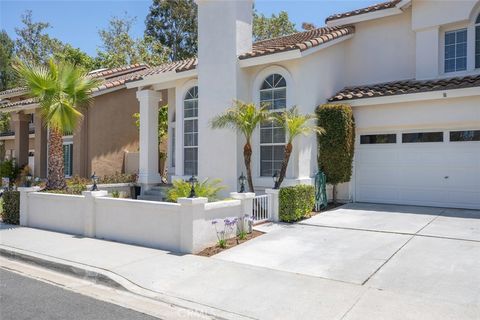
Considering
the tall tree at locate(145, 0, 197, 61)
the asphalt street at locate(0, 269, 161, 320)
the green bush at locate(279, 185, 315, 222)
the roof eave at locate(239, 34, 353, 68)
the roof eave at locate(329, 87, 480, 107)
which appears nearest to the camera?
the asphalt street at locate(0, 269, 161, 320)

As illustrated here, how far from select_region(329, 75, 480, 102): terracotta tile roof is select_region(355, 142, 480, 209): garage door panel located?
1639mm

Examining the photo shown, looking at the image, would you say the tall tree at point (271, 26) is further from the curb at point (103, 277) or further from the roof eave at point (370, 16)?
the curb at point (103, 277)

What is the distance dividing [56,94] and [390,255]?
10000 mm

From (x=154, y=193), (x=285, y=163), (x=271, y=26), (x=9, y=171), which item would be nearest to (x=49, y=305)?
(x=285, y=163)

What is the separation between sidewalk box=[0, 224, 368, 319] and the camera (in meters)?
5.32

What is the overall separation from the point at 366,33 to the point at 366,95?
349cm

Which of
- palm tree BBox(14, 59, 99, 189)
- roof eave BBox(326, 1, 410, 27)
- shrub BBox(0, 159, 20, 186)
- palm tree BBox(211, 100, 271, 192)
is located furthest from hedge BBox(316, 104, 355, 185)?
shrub BBox(0, 159, 20, 186)

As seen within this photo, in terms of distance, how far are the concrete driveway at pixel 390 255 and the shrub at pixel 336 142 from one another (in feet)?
4.90

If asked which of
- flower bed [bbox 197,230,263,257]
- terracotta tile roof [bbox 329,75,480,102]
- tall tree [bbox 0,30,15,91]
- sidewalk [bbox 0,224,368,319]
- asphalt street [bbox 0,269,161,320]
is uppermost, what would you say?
tall tree [bbox 0,30,15,91]

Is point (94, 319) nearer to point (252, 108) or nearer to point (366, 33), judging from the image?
point (252, 108)

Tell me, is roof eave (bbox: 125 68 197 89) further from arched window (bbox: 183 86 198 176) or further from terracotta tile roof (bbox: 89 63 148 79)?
terracotta tile roof (bbox: 89 63 148 79)

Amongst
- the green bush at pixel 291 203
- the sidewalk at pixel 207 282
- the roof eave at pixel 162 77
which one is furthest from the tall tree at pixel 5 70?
the green bush at pixel 291 203

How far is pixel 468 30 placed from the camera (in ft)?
42.4

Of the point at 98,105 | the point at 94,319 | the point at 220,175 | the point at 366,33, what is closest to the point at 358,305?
the point at 94,319
